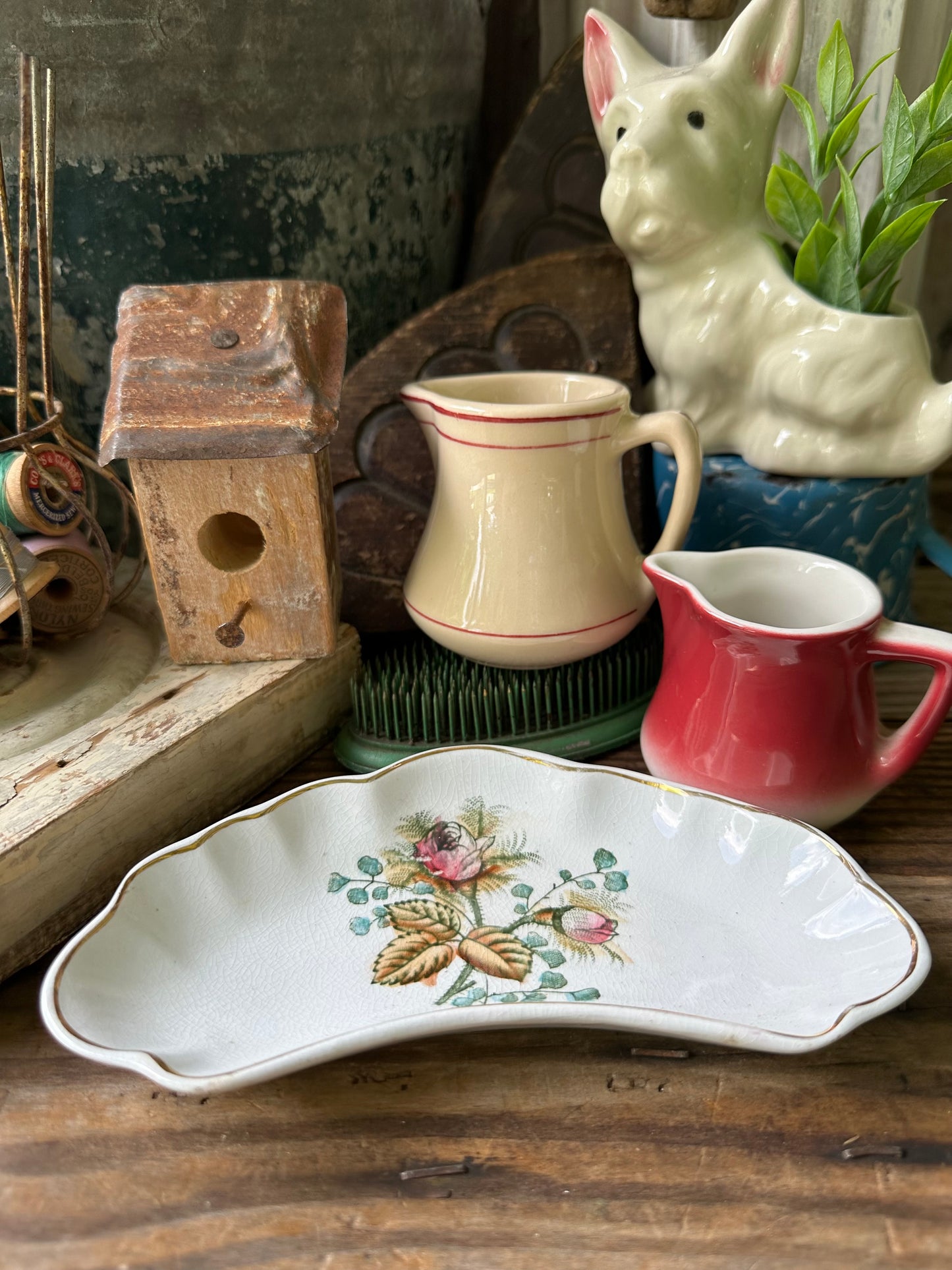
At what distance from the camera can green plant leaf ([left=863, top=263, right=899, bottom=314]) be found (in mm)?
626

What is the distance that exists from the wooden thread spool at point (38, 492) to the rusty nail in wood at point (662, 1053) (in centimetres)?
44

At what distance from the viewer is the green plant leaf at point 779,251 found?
65cm

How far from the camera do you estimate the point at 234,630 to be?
0.64 metres

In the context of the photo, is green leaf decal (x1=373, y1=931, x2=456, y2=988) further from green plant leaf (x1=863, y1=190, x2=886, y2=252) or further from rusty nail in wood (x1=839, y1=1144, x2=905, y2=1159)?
green plant leaf (x1=863, y1=190, x2=886, y2=252)

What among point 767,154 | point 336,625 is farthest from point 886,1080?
point 767,154

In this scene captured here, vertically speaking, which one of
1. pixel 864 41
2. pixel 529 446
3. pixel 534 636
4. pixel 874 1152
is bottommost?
pixel 874 1152

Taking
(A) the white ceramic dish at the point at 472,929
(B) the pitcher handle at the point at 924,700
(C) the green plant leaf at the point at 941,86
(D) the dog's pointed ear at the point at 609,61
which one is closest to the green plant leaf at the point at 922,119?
(C) the green plant leaf at the point at 941,86

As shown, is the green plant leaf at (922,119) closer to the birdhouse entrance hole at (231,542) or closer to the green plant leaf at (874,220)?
the green plant leaf at (874,220)

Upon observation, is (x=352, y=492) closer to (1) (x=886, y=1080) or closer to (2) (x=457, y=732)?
(2) (x=457, y=732)

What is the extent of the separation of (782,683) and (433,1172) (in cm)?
28

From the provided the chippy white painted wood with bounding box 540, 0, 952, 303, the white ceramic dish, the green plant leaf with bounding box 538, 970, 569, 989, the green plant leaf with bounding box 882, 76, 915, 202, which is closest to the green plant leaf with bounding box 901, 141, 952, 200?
the green plant leaf with bounding box 882, 76, 915, 202

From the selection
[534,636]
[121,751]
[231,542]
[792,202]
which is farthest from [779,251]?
[121,751]

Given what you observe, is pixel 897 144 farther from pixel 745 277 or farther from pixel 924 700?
pixel 924 700

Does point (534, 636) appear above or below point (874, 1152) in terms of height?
above
